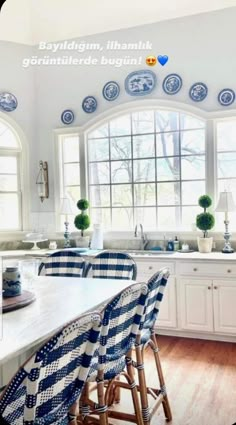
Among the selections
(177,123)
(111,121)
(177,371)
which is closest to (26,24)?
(111,121)

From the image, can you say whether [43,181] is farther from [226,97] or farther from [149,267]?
[226,97]

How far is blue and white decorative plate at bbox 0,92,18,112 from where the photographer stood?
Answer: 5.21 m

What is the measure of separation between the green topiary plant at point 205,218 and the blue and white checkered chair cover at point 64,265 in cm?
159

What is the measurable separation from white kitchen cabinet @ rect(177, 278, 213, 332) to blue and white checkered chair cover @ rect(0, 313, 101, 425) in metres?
2.55

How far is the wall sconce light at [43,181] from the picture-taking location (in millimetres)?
5367

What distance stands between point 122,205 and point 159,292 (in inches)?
104

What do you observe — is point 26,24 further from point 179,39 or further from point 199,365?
point 199,365

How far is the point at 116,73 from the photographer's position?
4984mm

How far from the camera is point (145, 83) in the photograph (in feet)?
15.8

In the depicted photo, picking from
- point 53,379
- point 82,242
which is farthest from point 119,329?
point 82,242

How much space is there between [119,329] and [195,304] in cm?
208

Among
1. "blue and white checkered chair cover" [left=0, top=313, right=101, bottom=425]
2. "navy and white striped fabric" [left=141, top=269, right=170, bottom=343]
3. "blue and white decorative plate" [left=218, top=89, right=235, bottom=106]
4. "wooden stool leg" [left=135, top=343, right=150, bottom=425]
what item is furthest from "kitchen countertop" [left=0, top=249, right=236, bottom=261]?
"blue and white checkered chair cover" [left=0, top=313, right=101, bottom=425]

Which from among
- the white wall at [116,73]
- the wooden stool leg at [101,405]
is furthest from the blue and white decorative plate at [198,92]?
the wooden stool leg at [101,405]

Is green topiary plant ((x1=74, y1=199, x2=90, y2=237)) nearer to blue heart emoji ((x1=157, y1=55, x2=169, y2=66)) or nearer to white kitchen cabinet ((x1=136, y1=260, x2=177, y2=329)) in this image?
white kitchen cabinet ((x1=136, y1=260, x2=177, y2=329))
